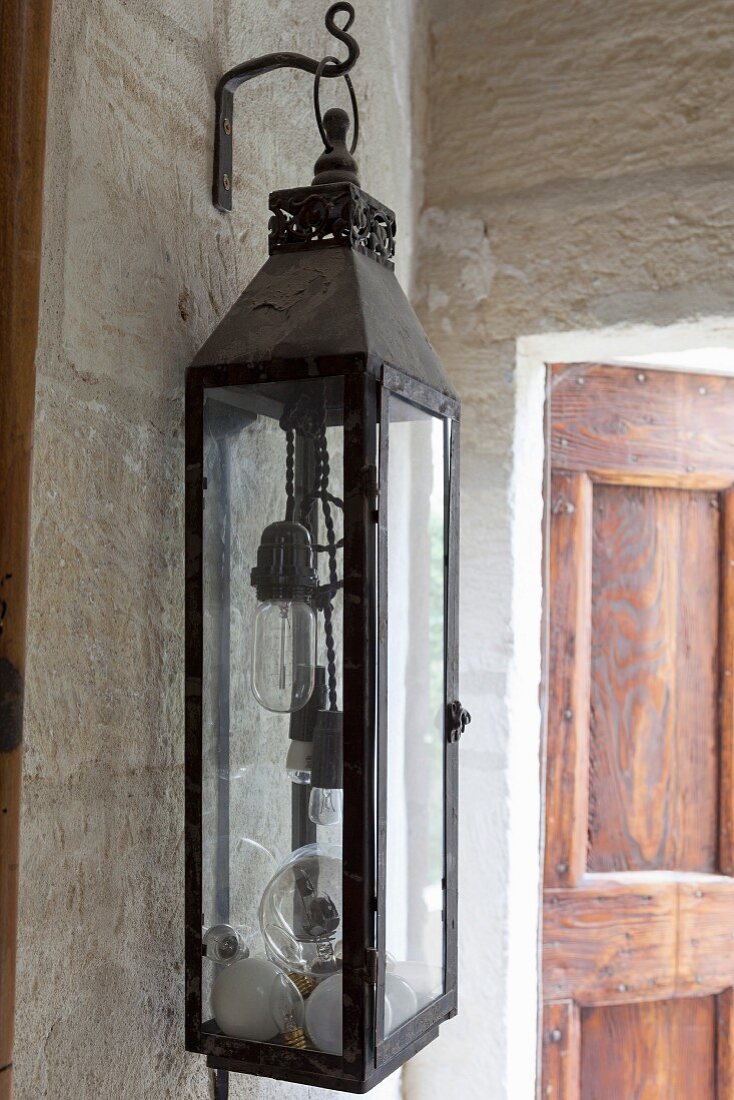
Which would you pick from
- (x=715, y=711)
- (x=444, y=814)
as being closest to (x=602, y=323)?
(x=715, y=711)

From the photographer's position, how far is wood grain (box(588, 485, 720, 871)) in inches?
60.6

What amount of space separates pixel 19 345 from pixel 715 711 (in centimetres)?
131

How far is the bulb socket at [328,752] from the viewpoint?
69 centimetres

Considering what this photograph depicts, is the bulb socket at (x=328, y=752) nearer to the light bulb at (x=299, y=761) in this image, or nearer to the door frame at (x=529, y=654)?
the light bulb at (x=299, y=761)

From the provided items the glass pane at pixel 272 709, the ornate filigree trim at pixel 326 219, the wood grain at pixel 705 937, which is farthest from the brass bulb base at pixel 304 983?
the wood grain at pixel 705 937

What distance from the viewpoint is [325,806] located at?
2.32 ft

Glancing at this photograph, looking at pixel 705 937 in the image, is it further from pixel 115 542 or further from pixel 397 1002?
pixel 115 542

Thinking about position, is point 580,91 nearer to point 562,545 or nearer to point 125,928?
point 562,545

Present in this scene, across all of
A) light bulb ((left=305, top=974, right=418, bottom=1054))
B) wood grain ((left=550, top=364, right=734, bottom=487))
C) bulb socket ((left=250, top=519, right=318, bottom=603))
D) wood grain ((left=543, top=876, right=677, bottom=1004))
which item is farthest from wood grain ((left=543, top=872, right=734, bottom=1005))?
bulb socket ((left=250, top=519, right=318, bottom=603))

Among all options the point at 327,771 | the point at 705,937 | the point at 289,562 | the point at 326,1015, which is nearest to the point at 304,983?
the point at 326,1015

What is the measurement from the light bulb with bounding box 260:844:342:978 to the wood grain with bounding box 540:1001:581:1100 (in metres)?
0.92

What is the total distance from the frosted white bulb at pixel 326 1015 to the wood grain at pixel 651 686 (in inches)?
36.7

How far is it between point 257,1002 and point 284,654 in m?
0.24

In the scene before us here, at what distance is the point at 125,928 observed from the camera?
0.70 meters
